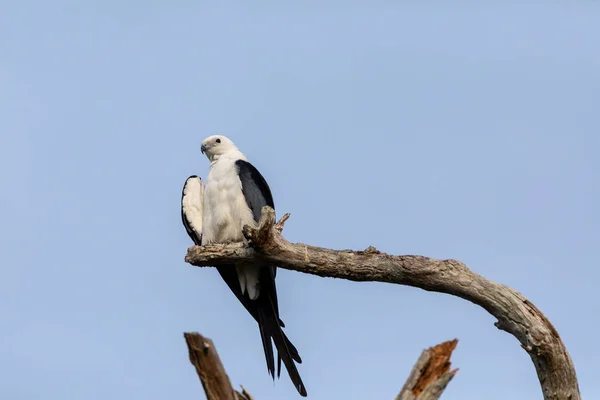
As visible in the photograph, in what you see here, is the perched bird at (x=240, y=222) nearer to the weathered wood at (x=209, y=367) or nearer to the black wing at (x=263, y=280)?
the black wing at (x=263, y=280)

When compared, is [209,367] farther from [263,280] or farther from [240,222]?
[240,222]

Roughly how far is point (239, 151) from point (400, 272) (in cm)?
388

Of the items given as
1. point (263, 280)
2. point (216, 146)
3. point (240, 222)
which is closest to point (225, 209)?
point (240, 222)

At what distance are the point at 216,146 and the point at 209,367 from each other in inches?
219

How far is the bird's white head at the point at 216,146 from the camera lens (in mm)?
9914

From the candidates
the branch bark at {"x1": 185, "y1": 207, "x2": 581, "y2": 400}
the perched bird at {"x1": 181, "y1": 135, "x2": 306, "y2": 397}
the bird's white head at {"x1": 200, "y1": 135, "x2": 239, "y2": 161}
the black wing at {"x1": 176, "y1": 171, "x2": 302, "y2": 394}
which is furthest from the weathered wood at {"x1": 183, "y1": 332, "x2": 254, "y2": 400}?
the bird's white head at {"x1": 200, "y1": 135, "x2": 239, "y2": 161}

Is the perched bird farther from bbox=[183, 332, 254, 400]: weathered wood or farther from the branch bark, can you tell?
bbox=[183, 332, 254, 400]: weathered wood


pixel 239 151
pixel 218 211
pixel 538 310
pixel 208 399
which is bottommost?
pixel 208 399

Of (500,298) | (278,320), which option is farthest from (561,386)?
(278,320)

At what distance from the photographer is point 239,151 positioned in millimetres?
9922

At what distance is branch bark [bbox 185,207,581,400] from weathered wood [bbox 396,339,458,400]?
141 centimetres

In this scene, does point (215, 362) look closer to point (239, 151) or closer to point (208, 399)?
point (208, 399)

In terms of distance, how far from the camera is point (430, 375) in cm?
482

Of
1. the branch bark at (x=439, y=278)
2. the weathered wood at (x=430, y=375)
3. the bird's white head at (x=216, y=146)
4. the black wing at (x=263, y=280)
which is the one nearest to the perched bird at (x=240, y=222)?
the black wing at (x=263, y=280)
